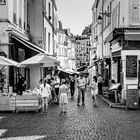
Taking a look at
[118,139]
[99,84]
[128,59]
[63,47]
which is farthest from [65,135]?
[63,47]

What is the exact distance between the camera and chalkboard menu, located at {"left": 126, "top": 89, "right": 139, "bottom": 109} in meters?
17.6

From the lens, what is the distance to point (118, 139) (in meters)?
9.80

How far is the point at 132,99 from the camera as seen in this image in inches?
699

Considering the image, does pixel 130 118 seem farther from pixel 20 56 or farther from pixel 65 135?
pixel 20 56

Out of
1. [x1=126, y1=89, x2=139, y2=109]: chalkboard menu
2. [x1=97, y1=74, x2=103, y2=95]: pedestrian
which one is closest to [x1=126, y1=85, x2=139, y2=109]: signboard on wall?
[x1=126, y1=89, x2=139, y2=109]: chalkboard menu

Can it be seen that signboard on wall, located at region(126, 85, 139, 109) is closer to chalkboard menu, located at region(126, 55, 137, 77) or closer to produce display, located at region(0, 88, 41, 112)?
chalkboard menu, located at region(126, 55, 137, 77)

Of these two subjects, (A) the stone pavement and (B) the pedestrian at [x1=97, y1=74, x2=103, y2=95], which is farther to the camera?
(B) the pedestrian at [x1=97, y1=74, x2=103, y2=95]

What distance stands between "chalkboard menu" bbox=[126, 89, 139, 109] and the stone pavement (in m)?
2.06

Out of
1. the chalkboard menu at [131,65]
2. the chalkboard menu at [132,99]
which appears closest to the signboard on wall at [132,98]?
the chalkboard menu at [132,99]

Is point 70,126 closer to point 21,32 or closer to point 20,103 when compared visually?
point 20,103

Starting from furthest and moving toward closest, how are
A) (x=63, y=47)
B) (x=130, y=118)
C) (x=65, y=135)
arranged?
1. (x=63, y=47)
2. (x=130, y=118)
3. (x=65, y=135)

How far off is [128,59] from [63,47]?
60.2m

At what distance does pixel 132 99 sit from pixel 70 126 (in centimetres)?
643

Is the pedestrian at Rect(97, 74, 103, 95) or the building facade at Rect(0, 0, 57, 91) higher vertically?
the building facade at Rect(0, 0, 57, 91)
